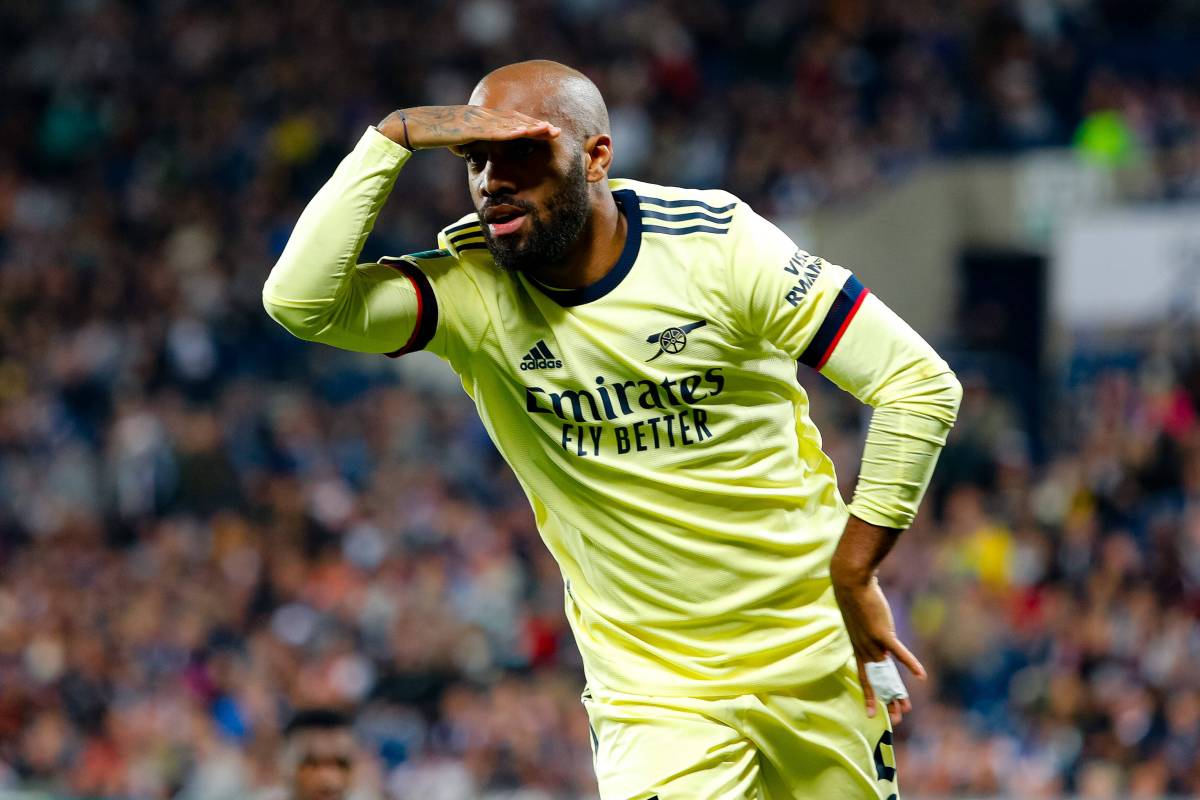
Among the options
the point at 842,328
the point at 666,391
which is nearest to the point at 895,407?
the point at 842,328

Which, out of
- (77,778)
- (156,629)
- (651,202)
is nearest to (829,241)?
(156,629)

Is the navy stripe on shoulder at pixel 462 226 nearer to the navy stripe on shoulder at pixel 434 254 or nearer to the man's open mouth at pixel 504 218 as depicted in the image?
the navy stripe on shoulder at pixel 434 254

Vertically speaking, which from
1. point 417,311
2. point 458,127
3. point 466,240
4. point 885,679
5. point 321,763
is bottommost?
point 321,763

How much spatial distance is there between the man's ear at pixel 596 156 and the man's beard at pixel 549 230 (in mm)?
29

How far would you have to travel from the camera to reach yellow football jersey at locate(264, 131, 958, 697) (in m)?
3.79

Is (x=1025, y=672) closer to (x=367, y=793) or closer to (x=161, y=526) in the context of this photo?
(x=367, y=793)

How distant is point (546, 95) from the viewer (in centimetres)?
380

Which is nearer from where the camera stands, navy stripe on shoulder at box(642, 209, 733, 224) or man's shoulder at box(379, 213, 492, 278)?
navy stripe on shoulder at box(642, 209, 733, 224)

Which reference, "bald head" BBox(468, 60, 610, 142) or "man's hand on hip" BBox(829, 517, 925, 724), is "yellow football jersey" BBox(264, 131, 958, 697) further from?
"bald head" BBox(468, 60, 610, 142)

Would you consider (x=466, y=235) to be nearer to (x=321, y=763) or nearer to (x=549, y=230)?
(x=549, y=230)

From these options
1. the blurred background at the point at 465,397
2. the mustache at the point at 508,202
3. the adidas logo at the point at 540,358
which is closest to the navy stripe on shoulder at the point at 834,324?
the adidas logo at the point at 540,358

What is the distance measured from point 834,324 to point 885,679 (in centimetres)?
82

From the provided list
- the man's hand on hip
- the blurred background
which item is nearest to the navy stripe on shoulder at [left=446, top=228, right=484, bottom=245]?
Answer: the man's hand on hip

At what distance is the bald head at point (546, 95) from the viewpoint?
3791mm
